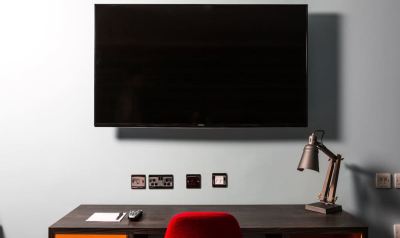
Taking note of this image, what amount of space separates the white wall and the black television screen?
0.17 metres

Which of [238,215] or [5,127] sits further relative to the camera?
[5,127]

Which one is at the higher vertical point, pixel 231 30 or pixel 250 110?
pixel 231 30

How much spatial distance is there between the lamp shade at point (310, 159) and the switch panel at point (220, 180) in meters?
0.53

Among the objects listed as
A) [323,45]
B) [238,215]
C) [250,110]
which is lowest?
[238,215]

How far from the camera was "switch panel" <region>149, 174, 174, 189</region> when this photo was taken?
9.12 feet

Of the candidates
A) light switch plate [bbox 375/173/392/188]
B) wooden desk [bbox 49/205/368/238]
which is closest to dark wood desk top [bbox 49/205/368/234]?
wooden desk [bbox 49/205/368/238]

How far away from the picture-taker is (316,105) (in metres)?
2.82

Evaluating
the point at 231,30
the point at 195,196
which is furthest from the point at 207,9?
the point at 195,196

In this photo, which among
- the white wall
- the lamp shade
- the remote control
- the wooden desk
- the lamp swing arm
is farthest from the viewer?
the white wall

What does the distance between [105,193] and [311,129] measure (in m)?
1.44

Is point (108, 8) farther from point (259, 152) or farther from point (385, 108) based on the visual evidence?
point (385, 108)

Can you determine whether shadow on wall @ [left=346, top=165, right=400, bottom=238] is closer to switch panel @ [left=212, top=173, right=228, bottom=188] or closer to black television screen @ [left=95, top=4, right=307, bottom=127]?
black television screen @ [left=95, top=4, right=307, bottom=127]

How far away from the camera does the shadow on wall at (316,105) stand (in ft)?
9.20

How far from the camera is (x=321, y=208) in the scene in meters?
2.50
